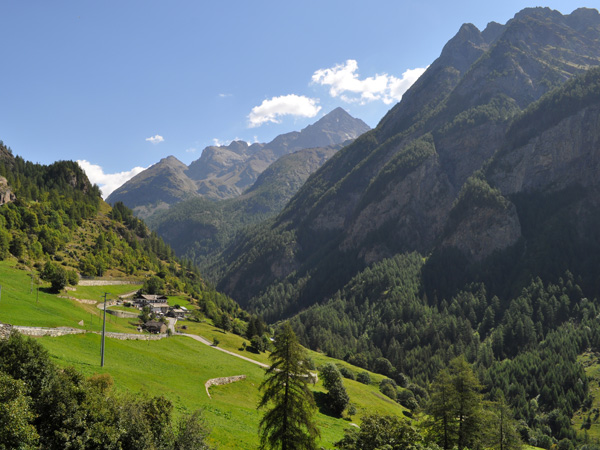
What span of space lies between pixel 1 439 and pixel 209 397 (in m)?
28.5

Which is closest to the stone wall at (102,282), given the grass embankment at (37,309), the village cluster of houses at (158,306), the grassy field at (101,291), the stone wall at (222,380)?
the grassy field at (101,291)

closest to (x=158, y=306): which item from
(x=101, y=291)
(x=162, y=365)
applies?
(x=101, y=291)

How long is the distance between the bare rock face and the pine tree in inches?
5589

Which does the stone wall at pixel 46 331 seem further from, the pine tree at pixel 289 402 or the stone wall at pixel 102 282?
the stone wall at pixel 102 282

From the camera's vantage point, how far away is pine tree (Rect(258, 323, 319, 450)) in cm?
3203

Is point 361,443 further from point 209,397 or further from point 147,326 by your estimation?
point 147,326

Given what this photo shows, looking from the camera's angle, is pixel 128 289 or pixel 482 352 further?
pixel 482 352

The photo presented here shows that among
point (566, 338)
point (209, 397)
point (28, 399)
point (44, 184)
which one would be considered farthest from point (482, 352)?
point (44, 184)

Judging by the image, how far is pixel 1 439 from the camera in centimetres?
2405

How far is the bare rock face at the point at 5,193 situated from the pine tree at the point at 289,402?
14196 cm

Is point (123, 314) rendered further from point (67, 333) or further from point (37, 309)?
point (67, 333)

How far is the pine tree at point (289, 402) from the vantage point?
3203 cm

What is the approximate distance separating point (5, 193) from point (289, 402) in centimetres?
14769

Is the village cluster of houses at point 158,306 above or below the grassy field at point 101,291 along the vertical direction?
below
